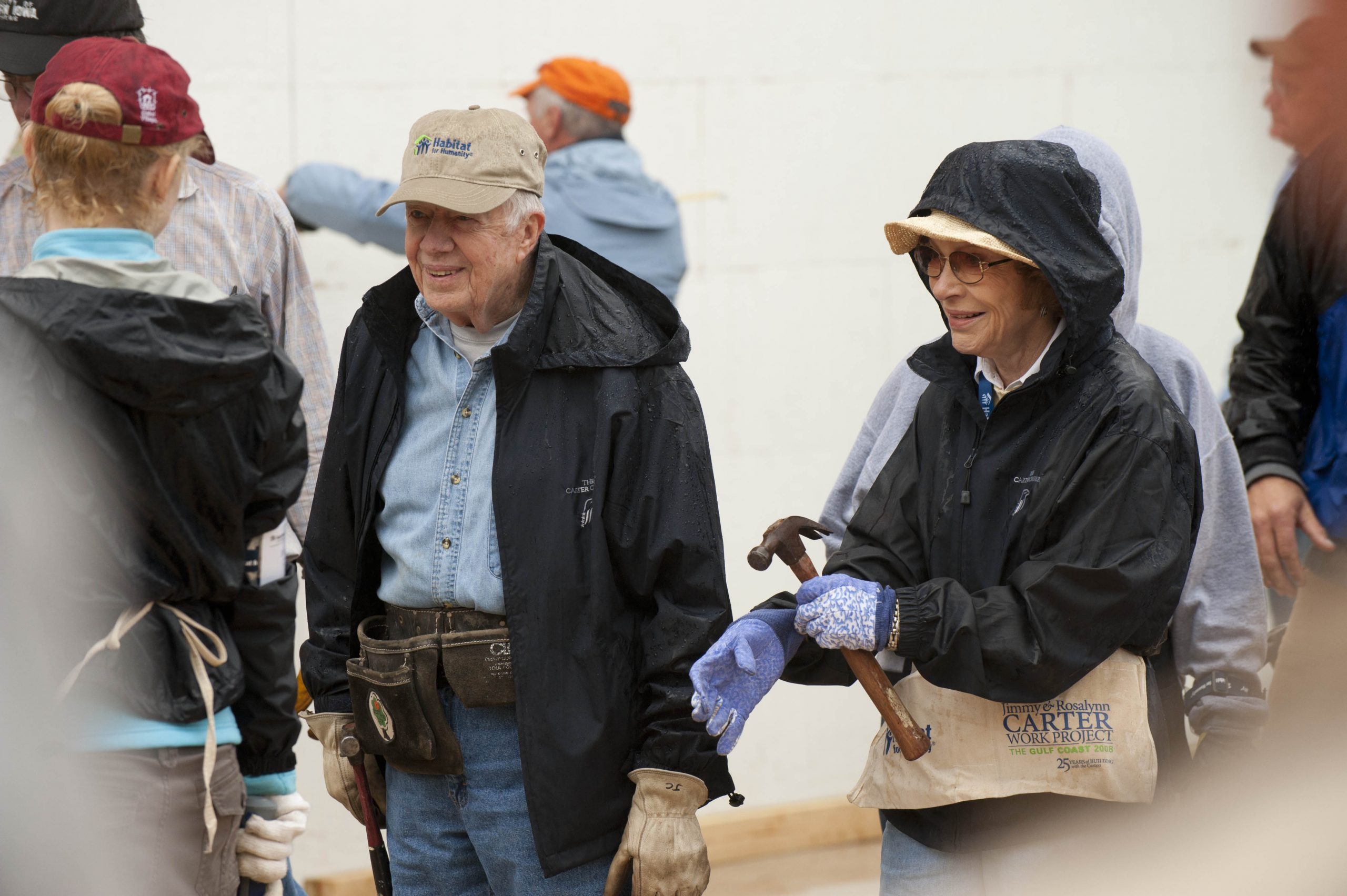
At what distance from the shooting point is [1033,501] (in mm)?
2141

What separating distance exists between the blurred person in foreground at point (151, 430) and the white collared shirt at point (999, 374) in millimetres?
1082

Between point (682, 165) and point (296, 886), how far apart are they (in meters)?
2.48

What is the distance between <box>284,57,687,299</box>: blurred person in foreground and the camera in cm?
398

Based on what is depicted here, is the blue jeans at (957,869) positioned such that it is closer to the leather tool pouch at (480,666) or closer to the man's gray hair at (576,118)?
the leather tool pouch at (480,666)

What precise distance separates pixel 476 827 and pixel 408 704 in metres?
0.23

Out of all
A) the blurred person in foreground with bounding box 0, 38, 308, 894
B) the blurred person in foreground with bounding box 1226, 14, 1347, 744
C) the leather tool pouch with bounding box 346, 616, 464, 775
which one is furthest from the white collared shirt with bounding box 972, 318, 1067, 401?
the blurred person in foreground with bounding box 0, 38, 308, 894

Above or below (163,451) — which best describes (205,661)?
below

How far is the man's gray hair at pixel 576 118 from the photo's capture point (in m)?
3.96

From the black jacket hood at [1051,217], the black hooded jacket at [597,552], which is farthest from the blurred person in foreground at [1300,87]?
the black hooded jacket at [597,552]

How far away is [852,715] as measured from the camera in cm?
468

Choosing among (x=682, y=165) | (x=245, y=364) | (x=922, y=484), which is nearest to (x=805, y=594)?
(x=922, y=484)

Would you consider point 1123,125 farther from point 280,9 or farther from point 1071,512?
point 1071,512

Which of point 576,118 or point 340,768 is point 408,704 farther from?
point 576,118

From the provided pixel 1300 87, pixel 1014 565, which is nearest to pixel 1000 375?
pixel 1014 565
